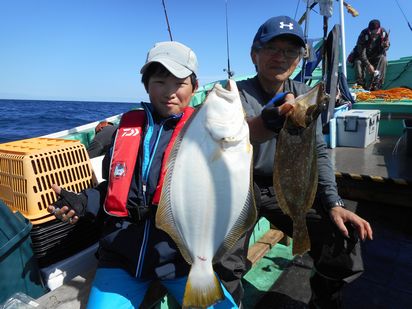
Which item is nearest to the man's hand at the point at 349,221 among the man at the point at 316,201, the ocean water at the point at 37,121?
the man at the point at 316,201

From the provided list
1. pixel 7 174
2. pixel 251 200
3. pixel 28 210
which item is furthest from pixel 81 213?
pixel 251 200

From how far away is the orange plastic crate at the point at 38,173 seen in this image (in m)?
2.15

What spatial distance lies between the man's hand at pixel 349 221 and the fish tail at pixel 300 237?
467 mm

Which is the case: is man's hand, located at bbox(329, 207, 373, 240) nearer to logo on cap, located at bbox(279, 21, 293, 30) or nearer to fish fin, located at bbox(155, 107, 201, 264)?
fish fin, located at bbox(155, 107, 201, 264)

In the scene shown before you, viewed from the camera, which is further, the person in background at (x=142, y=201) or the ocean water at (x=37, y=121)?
the ocean water at (x=37, y=121)

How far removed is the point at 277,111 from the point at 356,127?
551cm

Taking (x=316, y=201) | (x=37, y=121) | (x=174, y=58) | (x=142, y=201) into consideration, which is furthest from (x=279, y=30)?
(x=37, y=121)

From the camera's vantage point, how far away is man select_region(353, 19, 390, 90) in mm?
10258

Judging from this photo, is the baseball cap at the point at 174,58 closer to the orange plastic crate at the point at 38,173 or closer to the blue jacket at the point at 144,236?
the blue jacket at the point at 144,236

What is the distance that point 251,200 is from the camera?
63.9 inches

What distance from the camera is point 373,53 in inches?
415

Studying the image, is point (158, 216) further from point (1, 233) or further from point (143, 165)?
point (1, 233)

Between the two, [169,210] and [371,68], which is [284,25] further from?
[371,68]

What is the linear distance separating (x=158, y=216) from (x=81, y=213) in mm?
801
